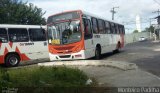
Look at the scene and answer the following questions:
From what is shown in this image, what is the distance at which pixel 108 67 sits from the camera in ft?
57.0

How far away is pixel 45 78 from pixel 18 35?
12.1 meters

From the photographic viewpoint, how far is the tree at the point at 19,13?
49.1 meters

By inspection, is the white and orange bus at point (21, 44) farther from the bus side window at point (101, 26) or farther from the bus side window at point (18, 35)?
the bus side window at point (101, 26)

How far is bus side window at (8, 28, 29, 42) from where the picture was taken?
23025mm

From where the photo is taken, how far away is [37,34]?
83.6ft

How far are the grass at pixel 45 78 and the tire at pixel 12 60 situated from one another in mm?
9611

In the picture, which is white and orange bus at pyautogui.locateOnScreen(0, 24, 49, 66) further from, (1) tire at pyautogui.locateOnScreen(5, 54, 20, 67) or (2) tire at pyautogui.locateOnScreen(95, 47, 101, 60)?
(2) tire at pyautogui.locateOnScreen(95, 47, 101, 60)

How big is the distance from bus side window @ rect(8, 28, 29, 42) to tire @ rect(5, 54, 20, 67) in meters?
0.99

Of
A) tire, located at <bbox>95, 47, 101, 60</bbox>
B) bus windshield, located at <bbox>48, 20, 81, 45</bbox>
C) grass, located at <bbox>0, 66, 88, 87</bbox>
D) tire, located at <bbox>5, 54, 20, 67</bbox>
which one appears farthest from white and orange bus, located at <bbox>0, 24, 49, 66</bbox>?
grass, located at <bbox>0, 66, 88, 87</bbox>

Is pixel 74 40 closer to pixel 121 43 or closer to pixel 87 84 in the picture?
pixel 87 84

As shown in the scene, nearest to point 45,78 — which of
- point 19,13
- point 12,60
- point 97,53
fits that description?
point 12,60

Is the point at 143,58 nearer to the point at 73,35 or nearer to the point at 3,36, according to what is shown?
the point at 73,35

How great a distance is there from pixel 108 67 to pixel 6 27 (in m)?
7.97

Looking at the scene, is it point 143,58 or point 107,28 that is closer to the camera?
point 143,58
